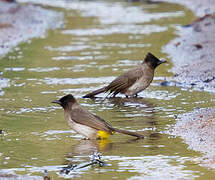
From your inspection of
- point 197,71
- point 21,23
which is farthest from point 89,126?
point 21,23

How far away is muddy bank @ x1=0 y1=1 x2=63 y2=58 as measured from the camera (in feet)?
66.8

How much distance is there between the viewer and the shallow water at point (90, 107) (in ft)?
23.8

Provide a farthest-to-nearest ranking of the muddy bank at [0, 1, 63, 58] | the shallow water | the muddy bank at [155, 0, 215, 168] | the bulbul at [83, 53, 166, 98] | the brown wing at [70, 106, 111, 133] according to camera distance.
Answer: the muddy bank at [0, 1, 63, 58] → the bulbul at [83, 53, 166, 98] → the brown wing at [70, 106, 111, 133] → the muddy bank at [155, 0, 215, 168] → the shallow water

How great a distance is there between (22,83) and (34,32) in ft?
31.9

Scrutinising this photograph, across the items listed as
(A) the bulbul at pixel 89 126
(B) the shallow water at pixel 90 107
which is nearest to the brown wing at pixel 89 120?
(A) the bulbul at pixel 89 126

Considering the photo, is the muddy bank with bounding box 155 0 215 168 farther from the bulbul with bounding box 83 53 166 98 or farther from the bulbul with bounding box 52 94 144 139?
the bulbul with bounding box 83 53 166 98

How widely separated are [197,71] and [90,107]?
3.53 m

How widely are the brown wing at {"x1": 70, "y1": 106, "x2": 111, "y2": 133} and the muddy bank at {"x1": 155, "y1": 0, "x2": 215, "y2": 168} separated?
97 cm

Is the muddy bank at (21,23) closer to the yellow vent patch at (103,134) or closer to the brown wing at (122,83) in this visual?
the brown wing at (122,83)

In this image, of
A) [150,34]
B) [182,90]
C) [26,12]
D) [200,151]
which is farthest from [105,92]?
[26,12]

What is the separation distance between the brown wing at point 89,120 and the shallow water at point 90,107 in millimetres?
205

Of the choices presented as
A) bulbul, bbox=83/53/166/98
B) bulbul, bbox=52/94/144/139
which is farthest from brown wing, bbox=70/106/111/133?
bulbul, bbox=83/53/166/98

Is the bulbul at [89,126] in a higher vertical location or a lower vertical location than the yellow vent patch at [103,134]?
higher

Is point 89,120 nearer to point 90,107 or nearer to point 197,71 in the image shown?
point 90,107
